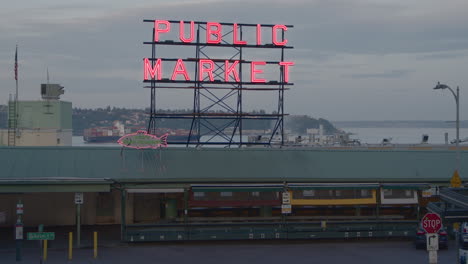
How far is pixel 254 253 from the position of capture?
2744cm

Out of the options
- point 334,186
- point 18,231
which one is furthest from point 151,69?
point 18,231

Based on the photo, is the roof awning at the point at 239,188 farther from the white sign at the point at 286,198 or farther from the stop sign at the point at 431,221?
the stop sign at the point at 431,221

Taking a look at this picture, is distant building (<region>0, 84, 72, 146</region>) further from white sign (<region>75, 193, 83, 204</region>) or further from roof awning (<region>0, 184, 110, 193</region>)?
white sign (<region>75, 193, 83, 204</region>)

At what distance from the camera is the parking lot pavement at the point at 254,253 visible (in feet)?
84.5

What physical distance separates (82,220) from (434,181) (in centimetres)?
1915

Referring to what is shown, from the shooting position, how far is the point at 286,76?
40.8m

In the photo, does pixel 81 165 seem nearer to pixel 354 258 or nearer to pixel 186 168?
pixel 186 168

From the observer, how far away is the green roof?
30188 mm

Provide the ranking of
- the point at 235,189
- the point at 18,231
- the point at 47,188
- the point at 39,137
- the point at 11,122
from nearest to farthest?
the point at 18,231
the point at 47,188
the point at 235,189
the point at 39,137
the point at 11,122

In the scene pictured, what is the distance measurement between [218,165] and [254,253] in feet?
21.5

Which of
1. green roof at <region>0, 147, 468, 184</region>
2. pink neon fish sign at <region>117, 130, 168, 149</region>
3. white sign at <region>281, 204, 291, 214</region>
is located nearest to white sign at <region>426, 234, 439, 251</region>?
white sign at <region>281, 204, 291, 214</region>

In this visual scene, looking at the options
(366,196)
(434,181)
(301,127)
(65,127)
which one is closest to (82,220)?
(366,196)

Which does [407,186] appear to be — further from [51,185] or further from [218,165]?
[51,185]

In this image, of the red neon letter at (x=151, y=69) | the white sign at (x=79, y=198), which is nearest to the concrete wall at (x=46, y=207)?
the white sign at (x=79, y=198)
